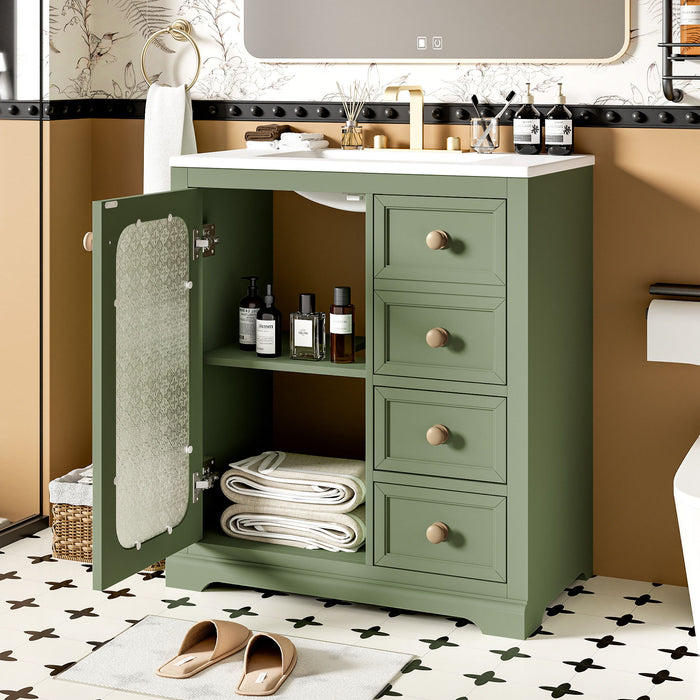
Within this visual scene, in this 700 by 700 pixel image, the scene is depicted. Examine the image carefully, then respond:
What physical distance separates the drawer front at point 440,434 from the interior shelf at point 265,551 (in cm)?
26

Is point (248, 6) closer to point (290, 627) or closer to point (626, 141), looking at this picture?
point (626, 141)

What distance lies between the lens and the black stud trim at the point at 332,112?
2.97 m

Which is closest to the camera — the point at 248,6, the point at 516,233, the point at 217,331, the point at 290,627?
the point at 516,233

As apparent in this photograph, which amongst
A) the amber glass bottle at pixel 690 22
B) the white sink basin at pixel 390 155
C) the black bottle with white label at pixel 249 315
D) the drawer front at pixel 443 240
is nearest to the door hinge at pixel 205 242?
the black bottle with white label at pixel 249 315

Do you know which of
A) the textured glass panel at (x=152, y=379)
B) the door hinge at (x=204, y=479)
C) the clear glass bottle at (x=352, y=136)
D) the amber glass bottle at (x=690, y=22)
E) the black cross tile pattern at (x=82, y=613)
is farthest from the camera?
the clear glass bottle at (x=352, y=136)

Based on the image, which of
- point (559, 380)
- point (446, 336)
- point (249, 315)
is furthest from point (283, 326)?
point (559, 380)

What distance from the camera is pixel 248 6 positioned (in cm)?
333

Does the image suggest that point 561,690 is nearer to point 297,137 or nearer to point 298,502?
point 298,502

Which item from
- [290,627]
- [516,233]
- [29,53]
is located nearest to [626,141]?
[516,233]

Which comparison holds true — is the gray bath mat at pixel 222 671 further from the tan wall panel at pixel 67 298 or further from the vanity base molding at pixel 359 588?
the tan wall panel at pixel 67 298

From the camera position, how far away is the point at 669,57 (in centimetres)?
286

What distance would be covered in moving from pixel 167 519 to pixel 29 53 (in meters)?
1.40

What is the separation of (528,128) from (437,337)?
64cm

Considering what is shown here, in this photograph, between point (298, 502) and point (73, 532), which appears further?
point (73, 532)
